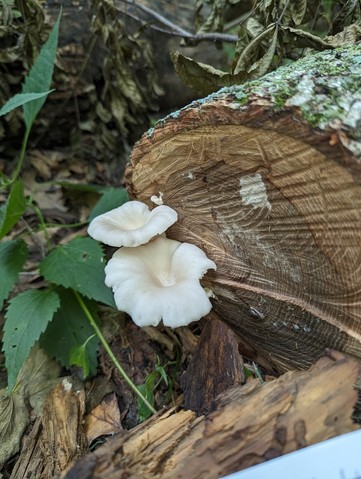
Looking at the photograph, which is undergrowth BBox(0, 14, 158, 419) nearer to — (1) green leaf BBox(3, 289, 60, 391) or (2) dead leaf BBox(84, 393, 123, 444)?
(1) green leaf BBox(3, 289, 60, 391)

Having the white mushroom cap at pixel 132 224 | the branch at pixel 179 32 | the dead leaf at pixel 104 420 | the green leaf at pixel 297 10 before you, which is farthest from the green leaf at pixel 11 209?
the green leaf at pixel 297 10

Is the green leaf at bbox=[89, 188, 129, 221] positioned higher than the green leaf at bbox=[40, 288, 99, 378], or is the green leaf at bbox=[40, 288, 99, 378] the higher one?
the green leaf at bbox=[89, 188, 129, 221]

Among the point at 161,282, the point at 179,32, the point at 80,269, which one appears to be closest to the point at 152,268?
the point at 161,282

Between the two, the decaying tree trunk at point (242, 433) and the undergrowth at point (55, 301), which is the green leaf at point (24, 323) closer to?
the undergrowth at point (55, 301)

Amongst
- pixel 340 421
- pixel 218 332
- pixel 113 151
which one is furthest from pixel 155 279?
pixel 113 151

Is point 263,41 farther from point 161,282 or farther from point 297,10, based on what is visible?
point 161,282

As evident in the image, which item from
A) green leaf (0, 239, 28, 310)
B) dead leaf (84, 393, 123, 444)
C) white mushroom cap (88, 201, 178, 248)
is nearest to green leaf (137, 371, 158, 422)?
dead leaf (84, 393, 123, 444)
